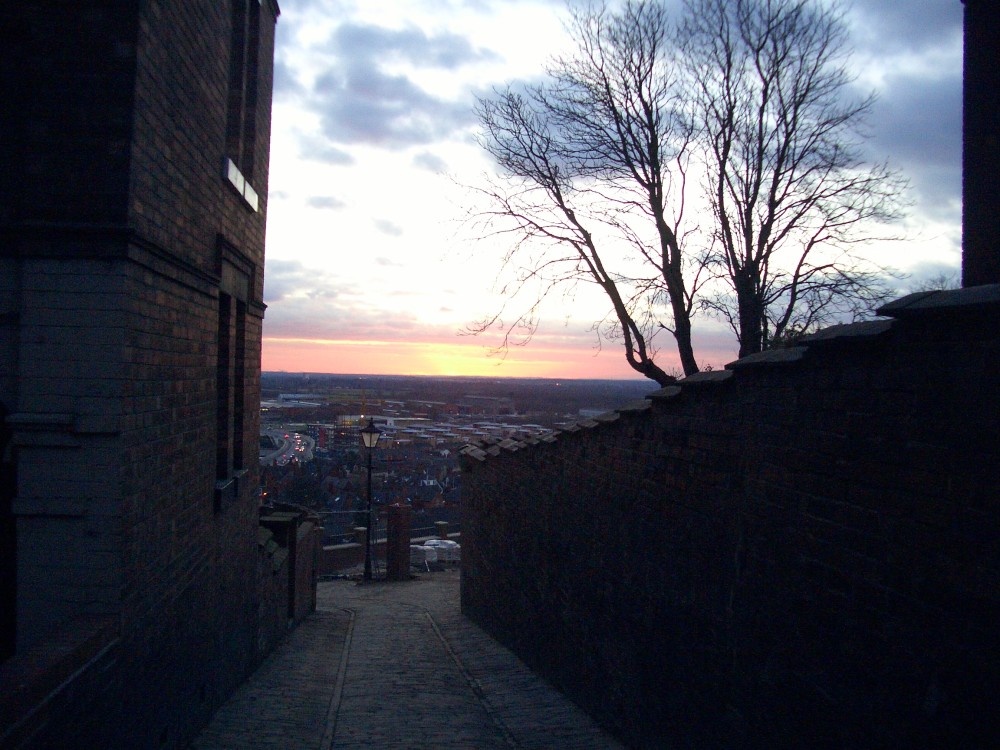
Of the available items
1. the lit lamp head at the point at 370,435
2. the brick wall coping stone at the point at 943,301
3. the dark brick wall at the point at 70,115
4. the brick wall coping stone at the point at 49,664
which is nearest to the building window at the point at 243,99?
the dark brick wall at the point at 70,115

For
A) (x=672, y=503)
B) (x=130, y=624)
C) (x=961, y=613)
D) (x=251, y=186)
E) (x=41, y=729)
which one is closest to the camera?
(x=961, y=613)

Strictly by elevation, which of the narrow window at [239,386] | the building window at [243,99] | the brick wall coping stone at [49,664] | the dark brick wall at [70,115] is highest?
the building window at [243,99]

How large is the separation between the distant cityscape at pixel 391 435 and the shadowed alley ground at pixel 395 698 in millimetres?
5967

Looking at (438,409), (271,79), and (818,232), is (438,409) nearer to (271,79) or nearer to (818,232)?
(818,232)

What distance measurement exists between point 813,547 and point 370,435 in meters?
16.6

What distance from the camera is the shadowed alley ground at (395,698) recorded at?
6.72m

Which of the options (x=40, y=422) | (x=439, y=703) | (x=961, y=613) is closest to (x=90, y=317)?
(x=40, y=422)

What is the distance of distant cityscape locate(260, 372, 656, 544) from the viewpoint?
68.1 ft

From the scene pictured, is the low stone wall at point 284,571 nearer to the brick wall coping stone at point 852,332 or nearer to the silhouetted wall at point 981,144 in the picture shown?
the brick wall coping stone at point 852,332

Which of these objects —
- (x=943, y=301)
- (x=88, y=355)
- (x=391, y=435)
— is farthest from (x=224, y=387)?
(x=391, y=435)

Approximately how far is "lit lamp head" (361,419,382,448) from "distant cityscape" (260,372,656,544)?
294 mm

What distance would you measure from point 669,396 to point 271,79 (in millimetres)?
6721

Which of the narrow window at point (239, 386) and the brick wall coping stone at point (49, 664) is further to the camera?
the narrow window at point (239, 386)

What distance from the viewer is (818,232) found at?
13.2 meters
